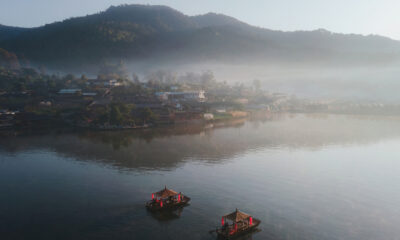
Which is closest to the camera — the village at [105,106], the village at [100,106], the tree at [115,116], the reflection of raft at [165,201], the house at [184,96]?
the reflection of raft at [165,201]

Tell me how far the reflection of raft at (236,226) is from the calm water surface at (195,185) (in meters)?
0.82

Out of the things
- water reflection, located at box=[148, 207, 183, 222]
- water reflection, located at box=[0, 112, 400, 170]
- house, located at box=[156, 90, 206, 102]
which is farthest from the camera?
house, located at box=[156, 90, 206, 102]

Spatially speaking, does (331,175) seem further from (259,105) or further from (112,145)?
(259,105)

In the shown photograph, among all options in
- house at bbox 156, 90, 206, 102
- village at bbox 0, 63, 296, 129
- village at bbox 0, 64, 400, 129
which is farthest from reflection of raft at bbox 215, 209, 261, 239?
house at bbox 156, 90, 206, 102

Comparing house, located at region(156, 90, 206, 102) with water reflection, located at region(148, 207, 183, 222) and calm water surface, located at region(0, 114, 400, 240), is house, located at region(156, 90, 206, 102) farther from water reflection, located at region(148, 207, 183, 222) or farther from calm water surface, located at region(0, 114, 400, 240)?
water reflection, located at region(148, 207, 183, 222)

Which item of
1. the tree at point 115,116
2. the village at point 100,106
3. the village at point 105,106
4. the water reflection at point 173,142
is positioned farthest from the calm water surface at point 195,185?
the village at point 105,106

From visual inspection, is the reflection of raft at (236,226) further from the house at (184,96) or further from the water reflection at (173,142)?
the house at (184,96)

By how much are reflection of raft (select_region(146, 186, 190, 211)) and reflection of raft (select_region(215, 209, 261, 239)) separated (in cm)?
576

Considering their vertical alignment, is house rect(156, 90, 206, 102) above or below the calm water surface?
above

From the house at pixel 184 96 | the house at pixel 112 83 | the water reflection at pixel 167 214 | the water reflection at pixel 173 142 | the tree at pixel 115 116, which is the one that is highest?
the house at pixel 112 83

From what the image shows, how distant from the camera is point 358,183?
3700 cm

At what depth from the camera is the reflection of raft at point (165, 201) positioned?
27.1 m

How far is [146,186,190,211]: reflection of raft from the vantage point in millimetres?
27091

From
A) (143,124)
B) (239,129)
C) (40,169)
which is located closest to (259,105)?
(239,129)
